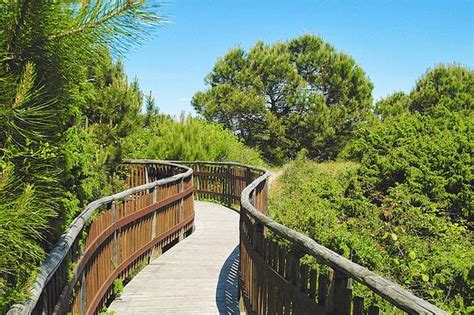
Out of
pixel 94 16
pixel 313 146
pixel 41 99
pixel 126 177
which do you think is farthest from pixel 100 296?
pixel 313 146

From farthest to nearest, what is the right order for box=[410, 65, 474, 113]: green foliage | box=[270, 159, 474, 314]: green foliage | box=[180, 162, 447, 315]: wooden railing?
box=[410, 65, 474, 113]: green foliage → box=[270, 159, 474, 314]: green foliage → box=[180, 162, 447, 315]: wooden railing

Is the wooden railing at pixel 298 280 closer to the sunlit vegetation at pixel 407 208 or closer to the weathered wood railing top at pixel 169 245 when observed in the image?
the weathered wood railing top at pixel 169 245

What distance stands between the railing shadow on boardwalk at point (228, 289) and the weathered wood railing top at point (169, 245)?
1.05ft

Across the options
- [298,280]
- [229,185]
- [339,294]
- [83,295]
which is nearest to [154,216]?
[83,295]

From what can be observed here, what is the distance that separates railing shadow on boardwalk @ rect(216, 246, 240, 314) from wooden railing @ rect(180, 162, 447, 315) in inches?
12.5

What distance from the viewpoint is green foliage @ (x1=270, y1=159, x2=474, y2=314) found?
6.58m

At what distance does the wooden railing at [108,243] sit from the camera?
3424mm

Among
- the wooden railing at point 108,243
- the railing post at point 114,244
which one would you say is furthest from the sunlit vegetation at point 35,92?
the railing post at point 114,244

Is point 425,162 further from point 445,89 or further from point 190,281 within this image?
point 445,89

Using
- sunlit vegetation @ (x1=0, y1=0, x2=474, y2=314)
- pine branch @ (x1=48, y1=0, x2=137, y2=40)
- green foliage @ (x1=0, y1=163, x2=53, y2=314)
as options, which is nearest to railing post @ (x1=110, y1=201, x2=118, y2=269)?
sunlit vegetation @ (x1=0, y1=0, x2=474, y2=314)

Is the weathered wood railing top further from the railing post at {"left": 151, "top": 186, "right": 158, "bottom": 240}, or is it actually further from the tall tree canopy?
the tall tree canopy

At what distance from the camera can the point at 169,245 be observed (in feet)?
31.0

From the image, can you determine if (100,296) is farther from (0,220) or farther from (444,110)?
(444,110)

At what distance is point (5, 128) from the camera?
230 cm
